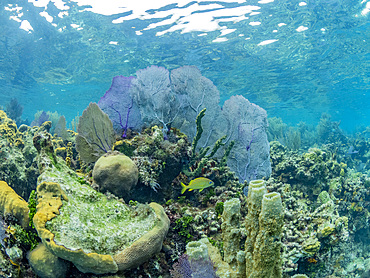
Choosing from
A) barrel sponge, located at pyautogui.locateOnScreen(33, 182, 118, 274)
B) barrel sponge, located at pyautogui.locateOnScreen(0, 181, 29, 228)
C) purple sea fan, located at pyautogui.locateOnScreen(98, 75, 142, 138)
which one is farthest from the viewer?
purple sea fan, located at pyautogui.locateOnScreen(98, 75, 142, 138)

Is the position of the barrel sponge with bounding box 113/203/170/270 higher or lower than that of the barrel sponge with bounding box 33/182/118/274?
lower

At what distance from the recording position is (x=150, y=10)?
12258 millimetres

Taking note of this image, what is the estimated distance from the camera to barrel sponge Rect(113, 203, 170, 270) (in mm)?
2723

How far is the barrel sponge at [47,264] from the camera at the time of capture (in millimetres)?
2643

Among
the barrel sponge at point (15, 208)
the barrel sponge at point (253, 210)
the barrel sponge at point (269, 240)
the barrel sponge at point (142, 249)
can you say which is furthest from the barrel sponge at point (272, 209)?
the barrel sponge at point (15, 208)

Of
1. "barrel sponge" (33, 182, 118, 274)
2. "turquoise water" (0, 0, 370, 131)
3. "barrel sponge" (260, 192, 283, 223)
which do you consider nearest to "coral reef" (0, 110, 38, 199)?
"barrel sponge" (33, 182, 118, 274)

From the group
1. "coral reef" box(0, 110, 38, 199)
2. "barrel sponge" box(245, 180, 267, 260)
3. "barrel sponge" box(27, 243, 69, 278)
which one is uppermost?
"barrel sponge" box(245, 180, 267, 260)

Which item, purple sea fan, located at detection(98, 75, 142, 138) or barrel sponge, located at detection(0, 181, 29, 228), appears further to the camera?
purple sea fan, located at detection(98, 75, 142, 138)

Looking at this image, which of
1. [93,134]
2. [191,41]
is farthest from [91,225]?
[191,41]

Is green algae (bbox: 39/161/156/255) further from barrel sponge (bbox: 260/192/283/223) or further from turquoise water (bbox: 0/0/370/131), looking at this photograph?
turquoise water (bbox: 0/0/370/131)

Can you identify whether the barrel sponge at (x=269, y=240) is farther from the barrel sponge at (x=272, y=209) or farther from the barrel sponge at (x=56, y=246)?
the barrel sponge at (x=56, y=246)

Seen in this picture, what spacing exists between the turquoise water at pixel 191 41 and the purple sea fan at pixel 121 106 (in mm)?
7610

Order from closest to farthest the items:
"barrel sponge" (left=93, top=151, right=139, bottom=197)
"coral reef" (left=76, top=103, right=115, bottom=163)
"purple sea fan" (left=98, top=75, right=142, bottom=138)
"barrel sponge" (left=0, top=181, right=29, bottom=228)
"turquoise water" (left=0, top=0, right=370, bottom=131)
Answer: "barrel sponge" (left=0, top=181, right=29, bottom=228)
"barrel sponge" (left=93, top=151, right=139, bottom=197)
"coral reef" (left=76, top=103, right=115, bottom=163)
"purple sea fan" (left=98, top=75, right=142, bottom=138)
"turquoise water" (left=0, top=0, right=370, bottom=131)

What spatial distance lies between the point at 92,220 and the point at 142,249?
79cm
